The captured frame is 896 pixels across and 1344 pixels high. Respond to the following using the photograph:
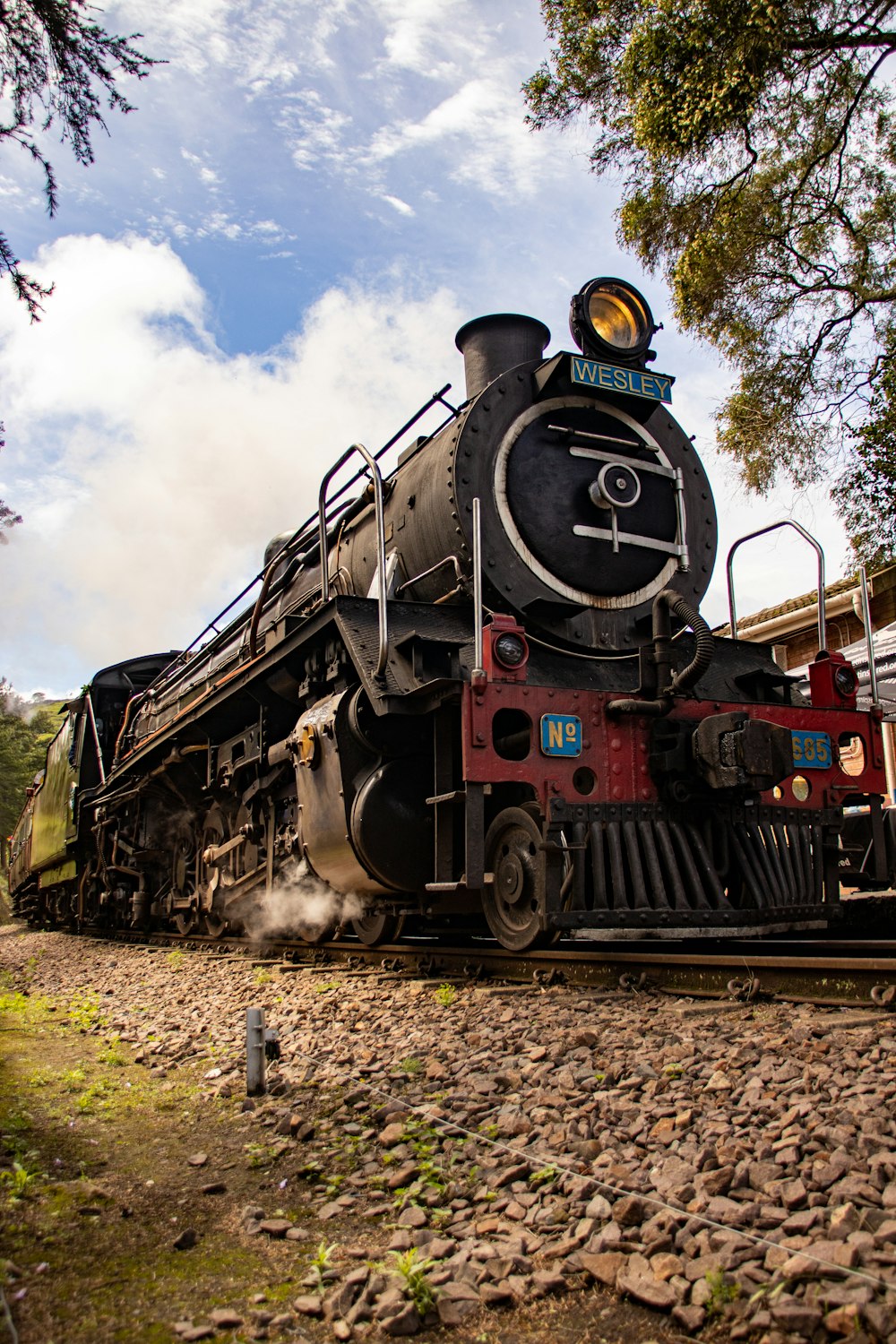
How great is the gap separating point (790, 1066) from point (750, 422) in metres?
12.2

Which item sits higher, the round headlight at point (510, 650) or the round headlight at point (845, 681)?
the round headlight at point (845, 681)

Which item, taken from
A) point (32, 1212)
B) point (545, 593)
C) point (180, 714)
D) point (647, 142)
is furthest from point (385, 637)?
point (647, 142)

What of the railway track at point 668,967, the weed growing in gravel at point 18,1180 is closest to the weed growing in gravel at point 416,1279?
the weed growing in gravel at point 18,1180

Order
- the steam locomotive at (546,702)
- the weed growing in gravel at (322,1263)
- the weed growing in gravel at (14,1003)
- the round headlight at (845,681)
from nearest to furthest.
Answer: the weed growing in gravel at (322,1263)
the steam locomotive at (546,702)
the round headlight at (845,681)
the weed growing in gravel at (14,1003)

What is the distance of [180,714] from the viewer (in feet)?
29.4

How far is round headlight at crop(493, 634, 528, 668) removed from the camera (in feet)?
15.7

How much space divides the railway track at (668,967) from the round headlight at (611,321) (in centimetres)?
355

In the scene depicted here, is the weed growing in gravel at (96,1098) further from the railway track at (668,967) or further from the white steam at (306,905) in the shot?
the white steam at (306,905)

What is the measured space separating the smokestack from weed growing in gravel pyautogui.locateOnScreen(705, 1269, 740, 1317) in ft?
17.5

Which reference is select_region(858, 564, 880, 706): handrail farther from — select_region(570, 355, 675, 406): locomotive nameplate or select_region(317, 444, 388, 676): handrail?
select_region(317, 444, 388, 676): handrail

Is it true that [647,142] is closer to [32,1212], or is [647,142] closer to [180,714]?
[180,714]

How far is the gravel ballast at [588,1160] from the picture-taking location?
1.83 metres

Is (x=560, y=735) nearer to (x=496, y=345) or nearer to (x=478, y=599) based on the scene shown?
(x=478, y=599)

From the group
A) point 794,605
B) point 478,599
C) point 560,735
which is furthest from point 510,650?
point 794,605
